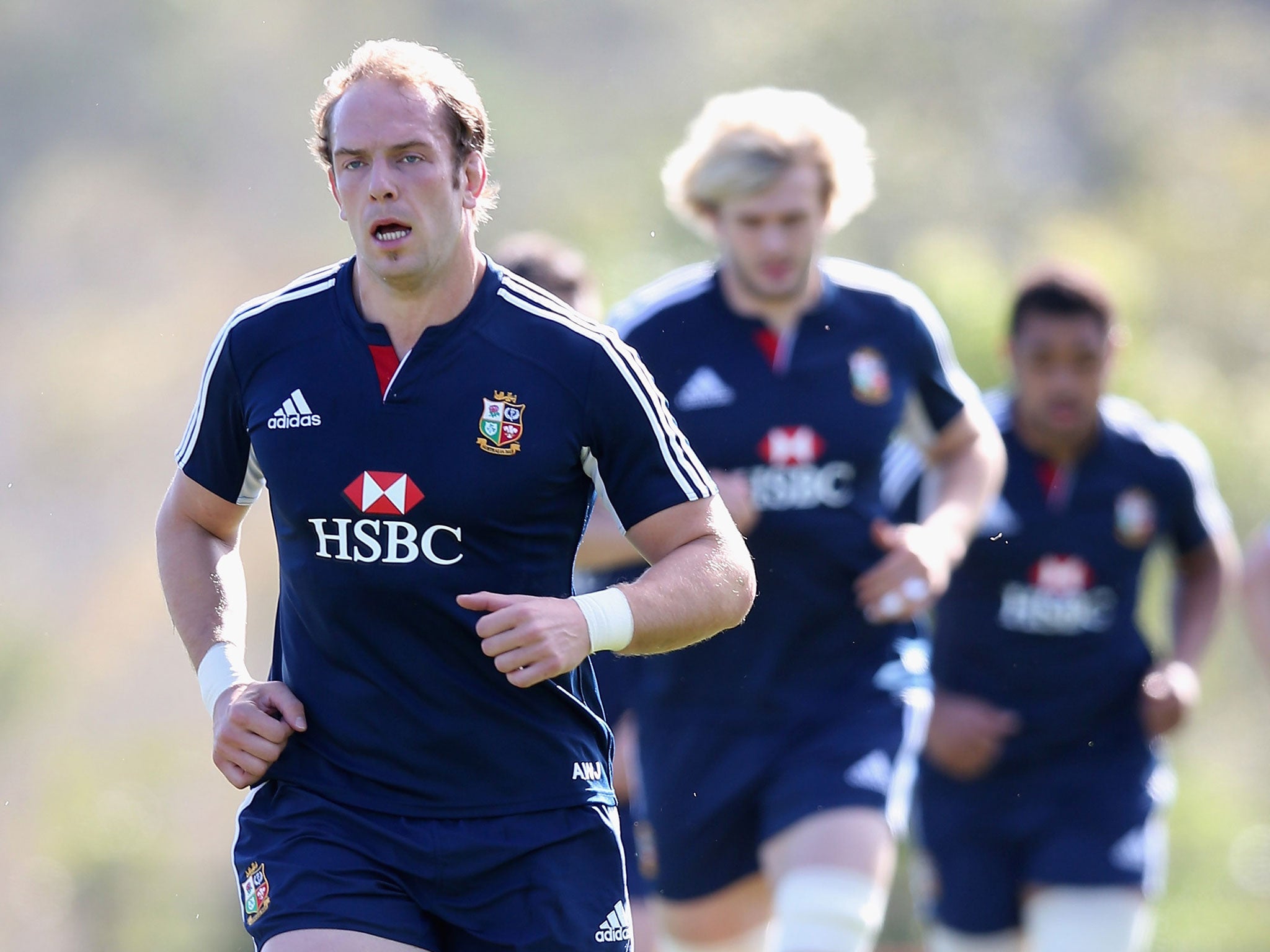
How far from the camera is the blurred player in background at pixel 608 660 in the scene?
6992 millimetres

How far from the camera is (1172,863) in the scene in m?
22.4

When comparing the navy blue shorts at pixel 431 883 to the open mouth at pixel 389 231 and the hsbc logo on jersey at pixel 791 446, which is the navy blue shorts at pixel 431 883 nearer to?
the open mouth at pixel 389 231

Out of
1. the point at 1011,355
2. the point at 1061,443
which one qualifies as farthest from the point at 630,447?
the point at 1011,355

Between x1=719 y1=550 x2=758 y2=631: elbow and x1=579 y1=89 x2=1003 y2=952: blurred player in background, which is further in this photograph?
x1=579 y1=89 x2=1003 y2=952: blurred player in background

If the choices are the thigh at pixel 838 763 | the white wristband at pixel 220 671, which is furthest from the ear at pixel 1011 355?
the white wristband at pixel 220 671

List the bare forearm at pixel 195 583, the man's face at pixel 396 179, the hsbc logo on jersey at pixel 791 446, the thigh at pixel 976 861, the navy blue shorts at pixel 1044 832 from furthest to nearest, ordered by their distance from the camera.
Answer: the thigh at pixel 976 861
the navy blue shorts at pixel 1044 832
the hsbc logo on jersey at pixel 791 446
the bare forearm at pixel 195 583
the man's face at pixel 396 179

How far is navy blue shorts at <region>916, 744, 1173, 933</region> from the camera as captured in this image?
22.2ft

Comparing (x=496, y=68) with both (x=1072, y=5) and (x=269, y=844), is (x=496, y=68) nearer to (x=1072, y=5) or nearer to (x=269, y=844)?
(x=1072, y=5)

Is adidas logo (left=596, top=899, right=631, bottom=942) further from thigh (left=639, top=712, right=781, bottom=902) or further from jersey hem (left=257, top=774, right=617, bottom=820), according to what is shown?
thigh (left=639, top=712, right=781, bottom=902)

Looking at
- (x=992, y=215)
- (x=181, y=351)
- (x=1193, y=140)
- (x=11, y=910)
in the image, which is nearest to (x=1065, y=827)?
(x=11, y=910)

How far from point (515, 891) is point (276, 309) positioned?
4.15ft

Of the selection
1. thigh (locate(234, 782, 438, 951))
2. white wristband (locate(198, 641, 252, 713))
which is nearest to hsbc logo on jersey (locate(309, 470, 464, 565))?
white wristband (locate(198, 641, 252, 713))

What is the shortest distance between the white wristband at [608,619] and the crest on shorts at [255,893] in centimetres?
78

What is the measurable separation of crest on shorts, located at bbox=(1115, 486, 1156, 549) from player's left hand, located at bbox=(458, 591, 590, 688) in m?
3.74
